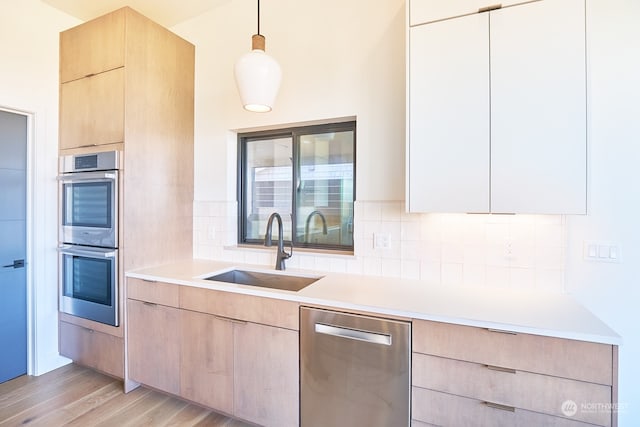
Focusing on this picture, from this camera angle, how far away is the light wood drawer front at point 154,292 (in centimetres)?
204

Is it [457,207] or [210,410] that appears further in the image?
[210,410]

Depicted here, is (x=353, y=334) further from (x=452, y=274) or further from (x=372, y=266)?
(x=452, y=274)

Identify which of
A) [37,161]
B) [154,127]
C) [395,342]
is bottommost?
[395,342]

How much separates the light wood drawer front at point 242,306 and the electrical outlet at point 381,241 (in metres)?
0.73

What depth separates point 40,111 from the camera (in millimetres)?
2424

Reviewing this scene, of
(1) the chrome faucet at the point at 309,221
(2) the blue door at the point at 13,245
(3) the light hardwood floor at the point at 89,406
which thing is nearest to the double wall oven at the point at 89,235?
(2) the blue door at the point at 13,245

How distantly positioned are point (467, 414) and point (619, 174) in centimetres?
142

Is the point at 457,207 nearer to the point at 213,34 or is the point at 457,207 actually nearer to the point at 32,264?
the point at 213,34

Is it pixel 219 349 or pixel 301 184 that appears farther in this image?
pixel 301 184

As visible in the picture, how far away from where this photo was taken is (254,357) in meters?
1.78

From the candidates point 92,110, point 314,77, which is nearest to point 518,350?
point 314,77

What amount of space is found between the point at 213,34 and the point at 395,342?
274cm

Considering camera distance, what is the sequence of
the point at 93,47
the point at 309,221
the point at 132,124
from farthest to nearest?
the point at 309,221
the point at 93,47
the point at 132,124

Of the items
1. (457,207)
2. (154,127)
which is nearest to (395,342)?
(457,207)
